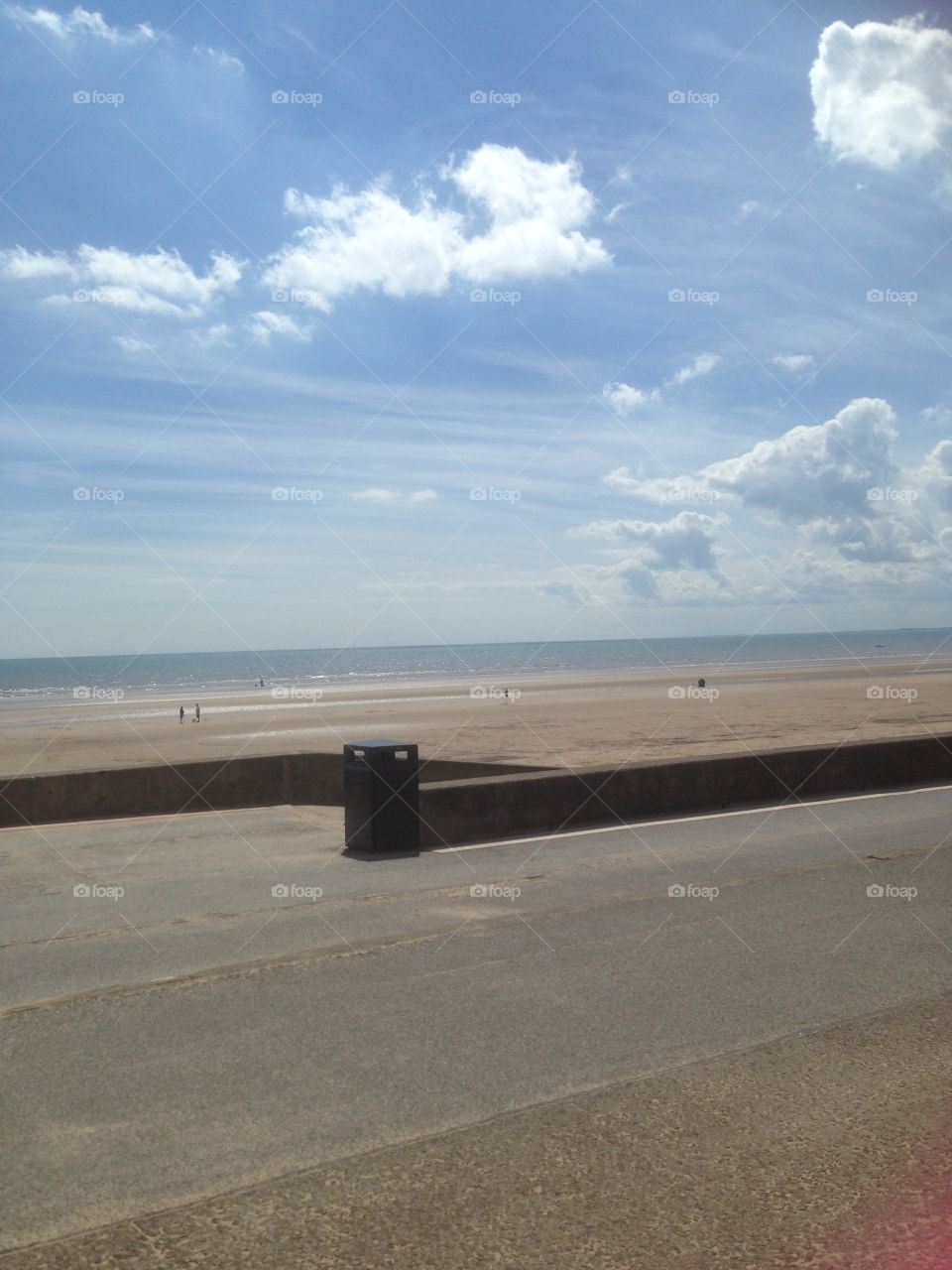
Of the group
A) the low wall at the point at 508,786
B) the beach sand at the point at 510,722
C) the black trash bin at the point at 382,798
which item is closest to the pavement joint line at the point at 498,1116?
the black trash bin at the point at 382,798

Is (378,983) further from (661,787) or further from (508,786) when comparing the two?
(661,787)

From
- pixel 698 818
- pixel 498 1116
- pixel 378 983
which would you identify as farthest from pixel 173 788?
pixel 498 1116

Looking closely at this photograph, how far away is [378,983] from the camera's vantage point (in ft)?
20.0

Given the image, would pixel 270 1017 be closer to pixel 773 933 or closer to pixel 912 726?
pixel 773 933

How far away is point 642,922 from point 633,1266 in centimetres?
425

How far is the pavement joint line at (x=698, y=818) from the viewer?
36.1ft

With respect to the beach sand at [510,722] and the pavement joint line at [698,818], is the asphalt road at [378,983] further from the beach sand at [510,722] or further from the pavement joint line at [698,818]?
the beach sand at [510,722]

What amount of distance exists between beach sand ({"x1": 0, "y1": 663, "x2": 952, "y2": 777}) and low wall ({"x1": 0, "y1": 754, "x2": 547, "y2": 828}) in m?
0.69

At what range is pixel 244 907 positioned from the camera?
820 cm

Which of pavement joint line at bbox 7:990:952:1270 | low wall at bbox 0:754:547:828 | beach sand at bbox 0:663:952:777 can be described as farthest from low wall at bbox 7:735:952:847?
pavement joint line at bbox 7:990:952:1270

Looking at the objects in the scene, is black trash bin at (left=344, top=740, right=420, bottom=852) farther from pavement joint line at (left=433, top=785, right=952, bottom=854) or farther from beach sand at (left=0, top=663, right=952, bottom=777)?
beach sand at (left=0, top=663, right=952, bottom=777)

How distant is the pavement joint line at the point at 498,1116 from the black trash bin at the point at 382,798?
216 inches

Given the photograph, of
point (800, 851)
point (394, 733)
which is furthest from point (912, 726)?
point (800, 851)

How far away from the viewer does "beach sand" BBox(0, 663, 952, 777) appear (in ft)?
83.5
